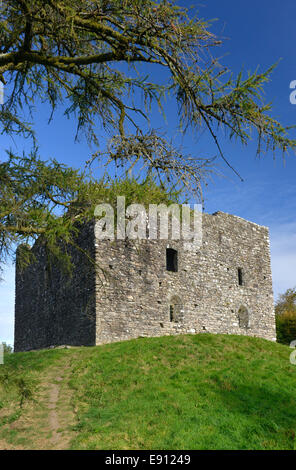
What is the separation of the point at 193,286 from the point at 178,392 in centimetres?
935

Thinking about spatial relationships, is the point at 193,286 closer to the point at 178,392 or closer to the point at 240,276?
the point at 240,276

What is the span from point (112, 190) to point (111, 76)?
188cm

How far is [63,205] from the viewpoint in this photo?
7.60m

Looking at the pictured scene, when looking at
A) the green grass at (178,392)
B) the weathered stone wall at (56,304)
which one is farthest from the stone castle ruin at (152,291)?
the green grass at (178,392)

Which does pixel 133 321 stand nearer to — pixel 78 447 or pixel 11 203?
pixel 78 447

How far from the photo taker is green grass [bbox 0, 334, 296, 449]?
28.5ft

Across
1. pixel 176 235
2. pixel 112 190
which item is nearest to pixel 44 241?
pixel 112 190

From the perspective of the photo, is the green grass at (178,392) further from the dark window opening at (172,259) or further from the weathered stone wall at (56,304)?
the dark window opening at (172,259)

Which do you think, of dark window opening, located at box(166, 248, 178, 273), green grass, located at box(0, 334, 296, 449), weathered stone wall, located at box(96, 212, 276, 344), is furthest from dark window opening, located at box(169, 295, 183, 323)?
green grass, located at box(0, 334, 296, 449)

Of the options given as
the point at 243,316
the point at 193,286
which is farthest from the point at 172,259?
the point at 243,316

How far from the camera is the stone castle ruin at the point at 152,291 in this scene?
1662 cm

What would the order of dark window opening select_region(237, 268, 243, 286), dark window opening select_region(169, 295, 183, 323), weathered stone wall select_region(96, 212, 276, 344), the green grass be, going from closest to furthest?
the green grass
weathered stone wall select_region(96, 212, 276, 344)
dark window opening select_region(169, 295, 183, 323)
dark window opening select_region(237, 268, 243, 286)

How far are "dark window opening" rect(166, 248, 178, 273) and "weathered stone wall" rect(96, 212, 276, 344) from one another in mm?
191

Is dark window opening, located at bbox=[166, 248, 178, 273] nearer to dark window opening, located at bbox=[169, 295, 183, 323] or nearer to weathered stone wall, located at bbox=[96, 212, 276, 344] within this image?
weathered stone wall, located at bbox=[96, 212, 276, 344]
